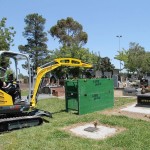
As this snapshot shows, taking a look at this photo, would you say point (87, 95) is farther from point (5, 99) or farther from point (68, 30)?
point (68, 30)

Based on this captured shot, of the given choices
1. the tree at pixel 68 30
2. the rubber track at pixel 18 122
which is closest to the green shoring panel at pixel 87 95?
the rubber track at pixel 18 122

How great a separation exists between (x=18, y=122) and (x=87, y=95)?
12.8 feet

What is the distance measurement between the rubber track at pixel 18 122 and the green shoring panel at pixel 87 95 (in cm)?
268

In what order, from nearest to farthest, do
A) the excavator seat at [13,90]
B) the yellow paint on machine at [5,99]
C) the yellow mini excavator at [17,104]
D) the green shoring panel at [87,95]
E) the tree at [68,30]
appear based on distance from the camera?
the yellow paint on machine at [5,99]
the yellow mini excavator at [17,104]
the excavator seat at [13,90]
the green shoring panel at [87,95]
the tree at [68,30]

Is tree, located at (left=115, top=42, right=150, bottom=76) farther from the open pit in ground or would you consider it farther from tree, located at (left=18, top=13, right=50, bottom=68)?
the open pit in ground

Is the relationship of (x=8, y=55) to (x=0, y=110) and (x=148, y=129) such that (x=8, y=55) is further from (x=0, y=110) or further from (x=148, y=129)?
(x=148, y=129)

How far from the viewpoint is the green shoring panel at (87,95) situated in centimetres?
1193

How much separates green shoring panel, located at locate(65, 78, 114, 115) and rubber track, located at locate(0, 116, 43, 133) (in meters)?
2.68

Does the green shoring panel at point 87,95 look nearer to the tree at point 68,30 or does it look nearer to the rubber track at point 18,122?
the rubber track at point 18,122

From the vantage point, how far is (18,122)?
9258 mm

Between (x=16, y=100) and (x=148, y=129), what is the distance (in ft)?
14.9

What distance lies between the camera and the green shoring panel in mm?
11930

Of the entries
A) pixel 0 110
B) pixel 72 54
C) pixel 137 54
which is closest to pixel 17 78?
pixel 0 110

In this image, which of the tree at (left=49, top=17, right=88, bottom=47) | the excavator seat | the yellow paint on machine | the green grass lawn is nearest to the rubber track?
the green grass lawn
